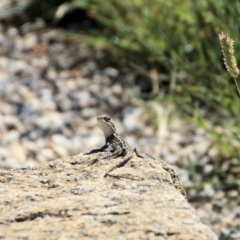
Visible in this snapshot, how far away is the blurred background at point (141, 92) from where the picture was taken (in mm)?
5266

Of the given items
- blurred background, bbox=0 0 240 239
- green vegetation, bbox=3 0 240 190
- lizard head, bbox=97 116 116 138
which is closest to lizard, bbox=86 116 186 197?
lizard head, bbox=97 116 116 138

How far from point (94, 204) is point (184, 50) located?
358 cm

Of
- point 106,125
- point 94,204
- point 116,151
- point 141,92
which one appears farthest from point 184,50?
point 94,204

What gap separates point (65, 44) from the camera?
6.78 m

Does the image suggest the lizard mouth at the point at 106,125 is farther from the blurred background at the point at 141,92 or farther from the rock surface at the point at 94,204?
the blurred background at the point at 141,92

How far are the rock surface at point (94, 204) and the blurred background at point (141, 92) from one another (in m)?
2.14

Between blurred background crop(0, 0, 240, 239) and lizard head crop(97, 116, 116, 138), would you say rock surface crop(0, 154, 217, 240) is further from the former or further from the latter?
blurred background crop(0, 0, 240, 239)

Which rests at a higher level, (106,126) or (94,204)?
(106,126)

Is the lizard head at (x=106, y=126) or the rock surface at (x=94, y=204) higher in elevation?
the lizard head at (x=106, y=126)

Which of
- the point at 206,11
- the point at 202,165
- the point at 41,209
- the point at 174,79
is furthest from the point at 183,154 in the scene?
the point at 41,209

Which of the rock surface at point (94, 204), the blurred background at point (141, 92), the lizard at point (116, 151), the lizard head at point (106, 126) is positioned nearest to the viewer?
the rock surface at point (94, 204)

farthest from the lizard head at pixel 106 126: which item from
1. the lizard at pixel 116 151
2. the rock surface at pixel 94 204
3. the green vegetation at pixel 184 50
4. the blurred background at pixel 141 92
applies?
the green vegetation at pixel 184 50

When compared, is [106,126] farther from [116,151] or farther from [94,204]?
[94,204]

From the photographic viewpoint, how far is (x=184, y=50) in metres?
5.88
